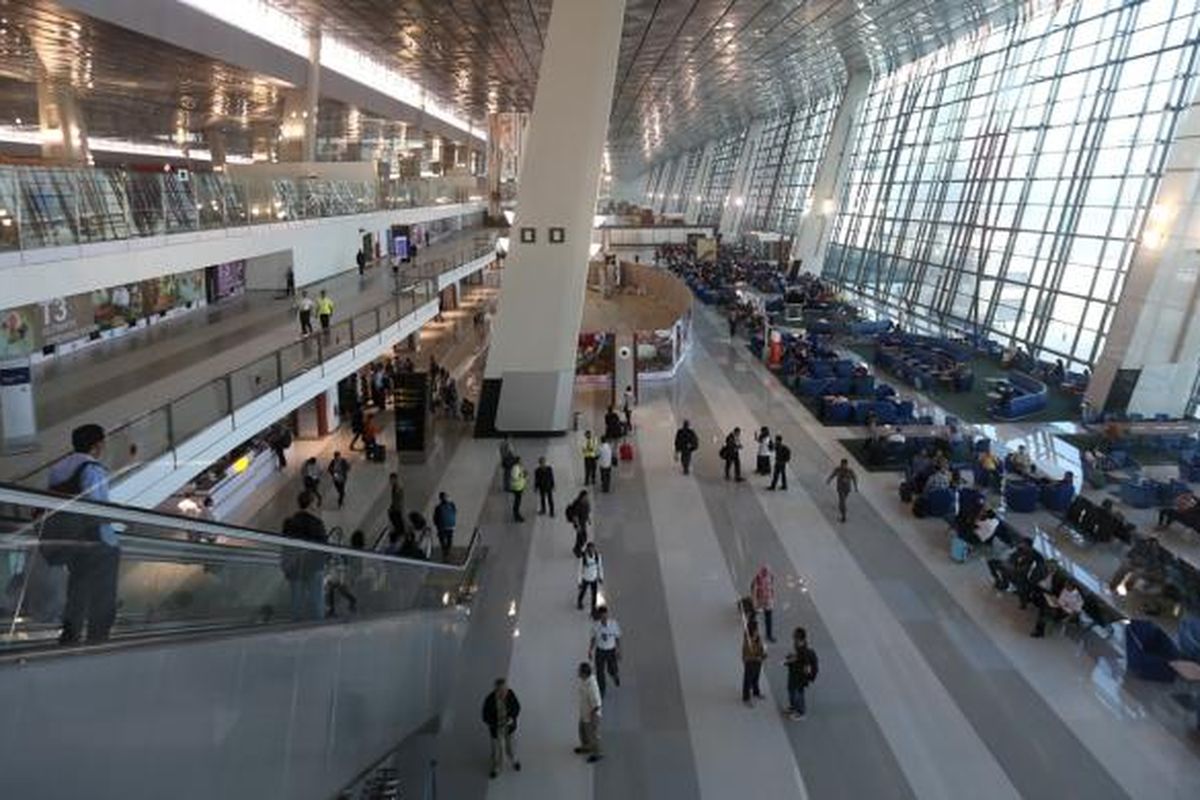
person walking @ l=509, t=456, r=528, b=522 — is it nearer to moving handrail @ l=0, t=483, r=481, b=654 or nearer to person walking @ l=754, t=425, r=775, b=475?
person walking @ l=754, t=425, r=775, b=475

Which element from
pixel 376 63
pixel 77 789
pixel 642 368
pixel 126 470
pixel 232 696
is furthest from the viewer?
pixel 376 63

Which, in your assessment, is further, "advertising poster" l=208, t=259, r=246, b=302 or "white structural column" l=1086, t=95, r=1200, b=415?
"advertising poster" l=208, t=259, r=246, b=302

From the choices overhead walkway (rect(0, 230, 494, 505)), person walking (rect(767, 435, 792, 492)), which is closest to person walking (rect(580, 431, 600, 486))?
person walking (rect(767, 435, 792, 492))

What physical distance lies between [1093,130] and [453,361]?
755 inches

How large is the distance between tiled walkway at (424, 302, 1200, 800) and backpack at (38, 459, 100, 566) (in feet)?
16.9

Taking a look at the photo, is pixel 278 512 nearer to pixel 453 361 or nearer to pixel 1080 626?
pixel 1080 626

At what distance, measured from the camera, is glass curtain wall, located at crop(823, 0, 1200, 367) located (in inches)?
930

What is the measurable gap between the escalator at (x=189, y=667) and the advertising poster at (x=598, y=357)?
1658 cm

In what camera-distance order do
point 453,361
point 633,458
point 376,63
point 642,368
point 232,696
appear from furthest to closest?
point 376,63
point 453,361
point 642,368
point 633,458
point 232,696

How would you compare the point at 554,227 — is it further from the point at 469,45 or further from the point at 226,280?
the point at 469,45

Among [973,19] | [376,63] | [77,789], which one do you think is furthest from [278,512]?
[376,63]

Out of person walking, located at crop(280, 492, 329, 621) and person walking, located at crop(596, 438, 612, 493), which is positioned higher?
person walking, located at crop(280, 492, 329, 621)

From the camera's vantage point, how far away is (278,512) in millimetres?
15211

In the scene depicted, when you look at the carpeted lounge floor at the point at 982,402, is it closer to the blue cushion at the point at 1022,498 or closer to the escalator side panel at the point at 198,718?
the blue cushion at the point at 1022,498
